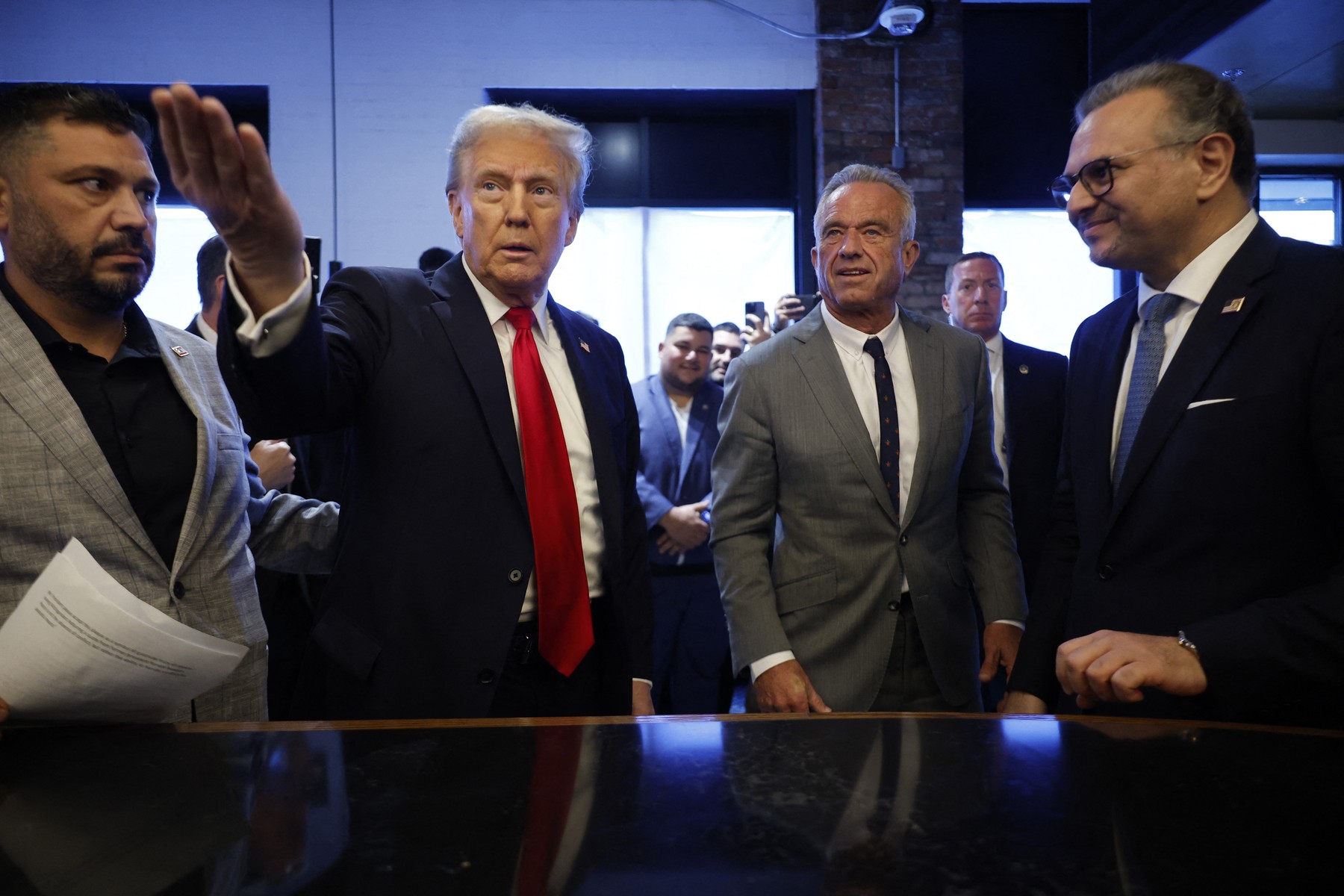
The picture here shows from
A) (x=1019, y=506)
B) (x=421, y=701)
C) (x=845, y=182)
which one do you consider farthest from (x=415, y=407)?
(x=1019, y=506)

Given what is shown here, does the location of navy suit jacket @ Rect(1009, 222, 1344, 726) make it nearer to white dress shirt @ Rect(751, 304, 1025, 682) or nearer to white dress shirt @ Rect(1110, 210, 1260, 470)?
white dress shirt @ Rect(1110, 210, 1260, 470)

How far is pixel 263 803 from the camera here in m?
0.76

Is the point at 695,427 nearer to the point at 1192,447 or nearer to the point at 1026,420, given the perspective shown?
the point at 1026,420

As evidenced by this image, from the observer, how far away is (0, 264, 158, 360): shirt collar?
4.82 feet

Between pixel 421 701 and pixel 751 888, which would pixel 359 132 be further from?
pixel 751 888

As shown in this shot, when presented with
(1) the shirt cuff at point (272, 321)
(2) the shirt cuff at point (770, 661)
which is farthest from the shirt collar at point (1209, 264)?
(1) the shirt cuff at point (272, 321)

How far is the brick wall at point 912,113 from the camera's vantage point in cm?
538

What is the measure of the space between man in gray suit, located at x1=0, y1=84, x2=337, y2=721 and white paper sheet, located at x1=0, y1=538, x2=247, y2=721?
0.45 meters

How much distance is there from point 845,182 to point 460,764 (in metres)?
1.70

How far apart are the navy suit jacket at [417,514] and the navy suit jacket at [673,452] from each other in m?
2.13

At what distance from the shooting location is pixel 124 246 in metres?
1.51

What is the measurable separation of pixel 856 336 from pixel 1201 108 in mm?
767

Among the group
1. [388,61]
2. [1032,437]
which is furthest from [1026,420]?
[388,61]

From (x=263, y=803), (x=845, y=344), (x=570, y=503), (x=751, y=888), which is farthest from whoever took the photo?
(x=845, y=344)
